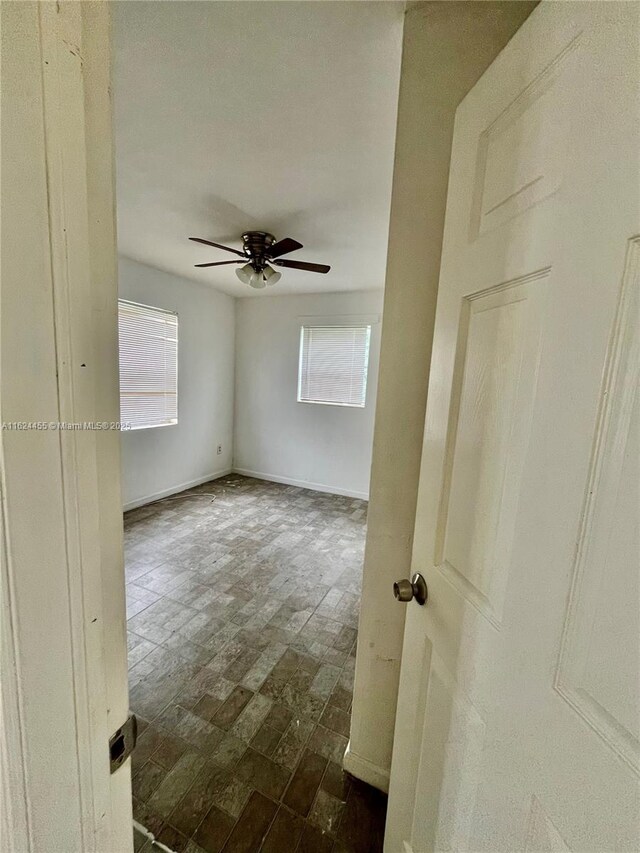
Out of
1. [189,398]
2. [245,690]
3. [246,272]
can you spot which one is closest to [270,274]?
[246,272]

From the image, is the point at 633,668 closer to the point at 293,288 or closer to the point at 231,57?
the point at 231,57

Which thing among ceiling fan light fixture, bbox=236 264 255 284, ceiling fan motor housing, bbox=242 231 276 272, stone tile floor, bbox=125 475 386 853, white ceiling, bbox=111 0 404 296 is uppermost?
white ceiling, bbox=111 0 404 296

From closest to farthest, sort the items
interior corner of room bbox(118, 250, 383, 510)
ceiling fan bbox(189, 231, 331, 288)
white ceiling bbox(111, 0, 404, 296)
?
white ceiling bbox(111, 0, 404, 296)
ceiling fan bbox(189, 231, 331, 288)
interior corner of room bbox(118, 250, 383, 510)

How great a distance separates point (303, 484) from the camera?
15.0 feet

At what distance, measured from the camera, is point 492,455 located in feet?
2.00

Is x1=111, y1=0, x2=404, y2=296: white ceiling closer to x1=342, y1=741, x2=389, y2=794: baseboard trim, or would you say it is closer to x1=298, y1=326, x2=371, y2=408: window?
x1=298, y1=326, x2=371, y2=408: window

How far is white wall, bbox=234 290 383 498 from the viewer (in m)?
4.09

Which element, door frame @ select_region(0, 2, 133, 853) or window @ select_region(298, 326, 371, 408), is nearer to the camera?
door frame @ select_region(0, 2, 133, 853)

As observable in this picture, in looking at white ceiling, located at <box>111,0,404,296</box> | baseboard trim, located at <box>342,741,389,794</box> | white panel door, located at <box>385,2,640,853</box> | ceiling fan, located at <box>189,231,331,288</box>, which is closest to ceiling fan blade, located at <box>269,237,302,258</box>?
ceiling fan, located at <box>189,231,331,288</box>

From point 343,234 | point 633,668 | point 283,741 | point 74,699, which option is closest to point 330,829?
point 283,741

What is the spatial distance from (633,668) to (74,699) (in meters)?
0.67

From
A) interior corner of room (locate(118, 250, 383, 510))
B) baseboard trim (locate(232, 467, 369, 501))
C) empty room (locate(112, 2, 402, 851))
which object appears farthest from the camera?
baseboard trim (locate(232, 467, 369, 501))

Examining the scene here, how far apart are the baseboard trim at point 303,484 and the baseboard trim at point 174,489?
0.94ft

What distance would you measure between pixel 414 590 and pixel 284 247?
86.5 inches
